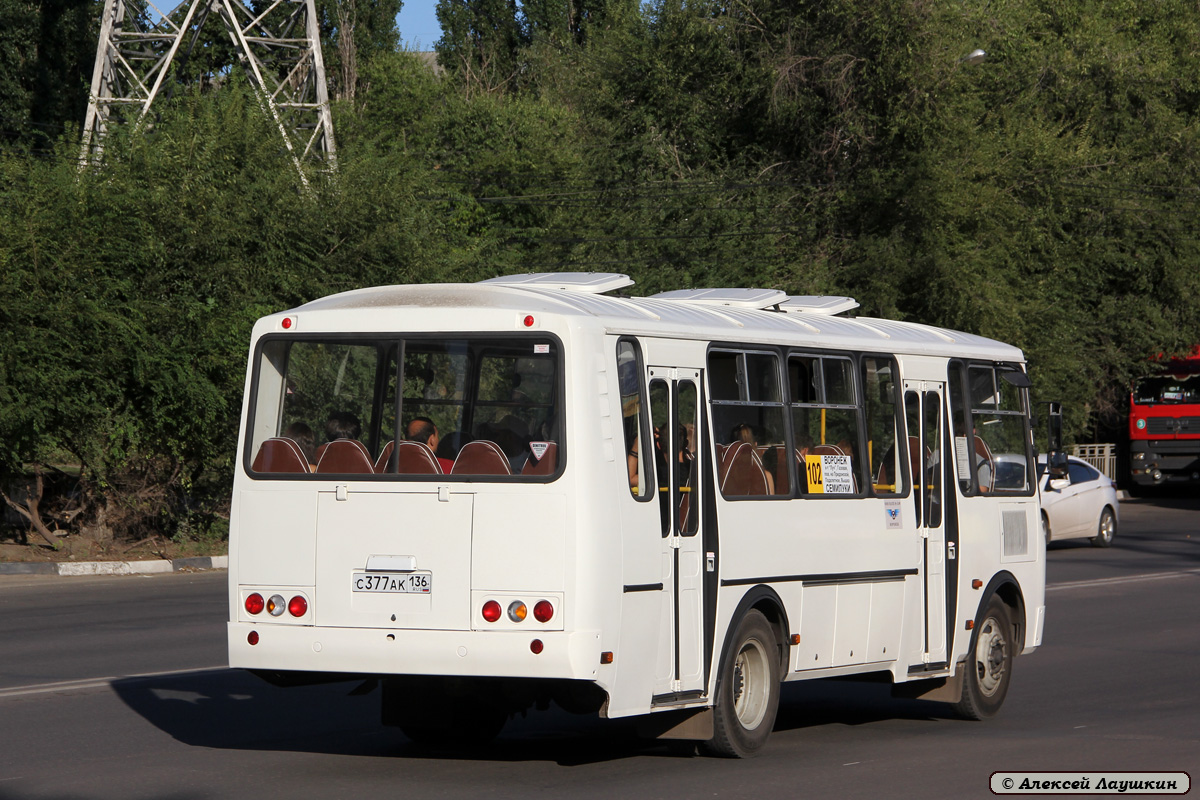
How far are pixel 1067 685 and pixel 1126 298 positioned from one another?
31.3m

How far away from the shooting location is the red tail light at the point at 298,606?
802 cm

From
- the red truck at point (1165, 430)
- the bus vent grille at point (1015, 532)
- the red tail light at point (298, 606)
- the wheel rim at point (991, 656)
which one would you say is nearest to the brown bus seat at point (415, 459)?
A: the red tail light at point (298, 606)

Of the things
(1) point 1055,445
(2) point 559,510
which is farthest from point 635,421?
(1) point 1055,445

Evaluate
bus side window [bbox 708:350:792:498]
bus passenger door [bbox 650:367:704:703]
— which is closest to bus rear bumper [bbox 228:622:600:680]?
bus passenger door [bbox 650:367:704:703]

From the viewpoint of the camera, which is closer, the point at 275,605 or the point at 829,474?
the point at 275,605

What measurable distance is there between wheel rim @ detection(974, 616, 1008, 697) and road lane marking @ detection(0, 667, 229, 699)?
5.60 meters

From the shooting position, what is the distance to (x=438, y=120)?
5072cm

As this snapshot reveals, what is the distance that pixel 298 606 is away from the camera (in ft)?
26.3

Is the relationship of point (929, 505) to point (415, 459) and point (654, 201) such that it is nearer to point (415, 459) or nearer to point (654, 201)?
point (415, 459)

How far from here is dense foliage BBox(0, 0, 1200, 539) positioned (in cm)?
2119

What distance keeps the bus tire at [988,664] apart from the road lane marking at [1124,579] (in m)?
8.29

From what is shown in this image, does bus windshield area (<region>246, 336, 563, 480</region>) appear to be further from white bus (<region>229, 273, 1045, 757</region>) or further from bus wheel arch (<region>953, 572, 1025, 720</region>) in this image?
bus wheel arch (<region>953, 572, 1025, 720</region>)

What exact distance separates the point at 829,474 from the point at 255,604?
11.8ft

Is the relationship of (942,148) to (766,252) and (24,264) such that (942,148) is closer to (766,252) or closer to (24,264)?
(766,252)
